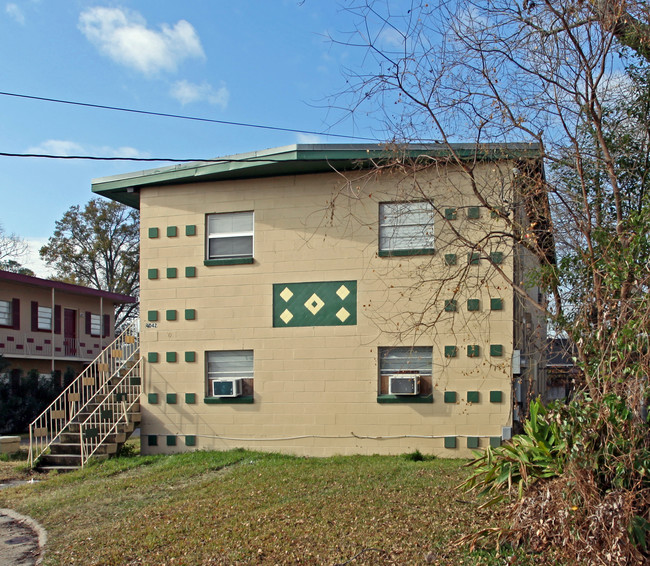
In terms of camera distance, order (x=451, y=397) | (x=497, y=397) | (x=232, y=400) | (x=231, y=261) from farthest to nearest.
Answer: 1. (x=231, y=261)
2. (x=232, y=400)
3. (x=451, y=397)
4. (x=497, y=397)

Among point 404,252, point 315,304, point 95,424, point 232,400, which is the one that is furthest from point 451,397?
point 95,424

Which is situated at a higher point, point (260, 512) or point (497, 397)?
point (497, 397)

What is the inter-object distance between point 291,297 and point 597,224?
6.40m

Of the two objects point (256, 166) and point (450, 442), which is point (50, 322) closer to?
point (256, 166)

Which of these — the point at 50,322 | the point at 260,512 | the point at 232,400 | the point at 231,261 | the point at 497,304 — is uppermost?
the point at 231,261

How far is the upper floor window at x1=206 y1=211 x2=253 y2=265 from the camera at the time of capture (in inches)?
534

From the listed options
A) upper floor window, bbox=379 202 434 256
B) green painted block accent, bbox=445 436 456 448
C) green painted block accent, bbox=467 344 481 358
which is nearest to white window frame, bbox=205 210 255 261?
upper floor window, bbox=379 202 434 256

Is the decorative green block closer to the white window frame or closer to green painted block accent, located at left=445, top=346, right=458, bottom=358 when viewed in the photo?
green painted block accent, located at left=445, top=346, right=458, bottom=358

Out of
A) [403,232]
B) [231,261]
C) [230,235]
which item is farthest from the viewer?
[230,235]

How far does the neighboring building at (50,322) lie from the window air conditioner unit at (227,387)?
1497 centimetres

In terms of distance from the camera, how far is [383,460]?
450 inches

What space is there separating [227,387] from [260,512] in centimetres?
489

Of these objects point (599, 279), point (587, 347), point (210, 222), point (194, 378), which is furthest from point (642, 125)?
point (194, 378)

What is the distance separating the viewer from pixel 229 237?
1366cm
